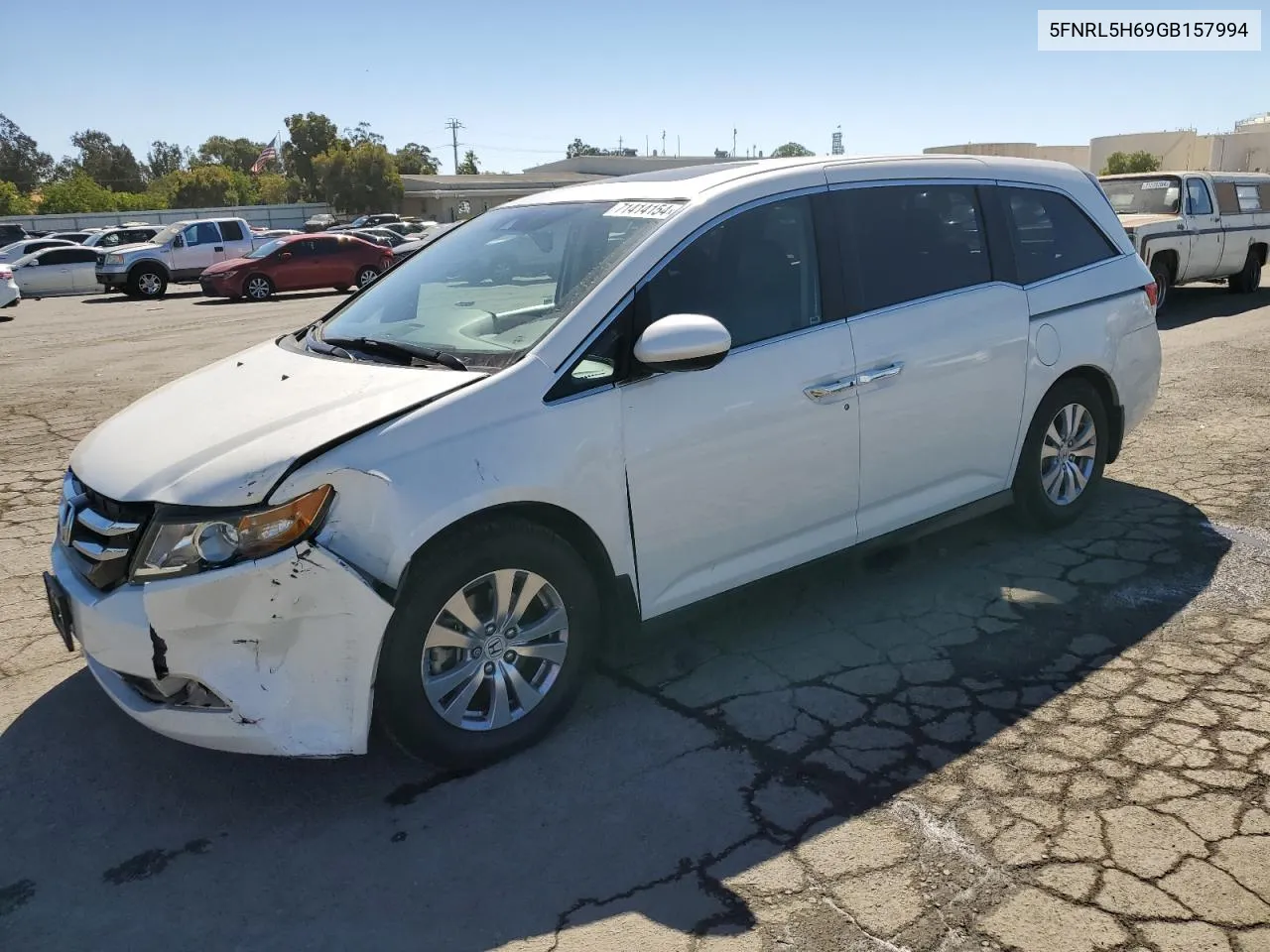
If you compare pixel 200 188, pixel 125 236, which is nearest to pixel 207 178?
pixel 200 188

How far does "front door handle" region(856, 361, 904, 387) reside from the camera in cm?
393

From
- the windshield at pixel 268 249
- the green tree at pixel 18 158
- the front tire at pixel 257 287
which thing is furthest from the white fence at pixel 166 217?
the green tree at pixel 18 158

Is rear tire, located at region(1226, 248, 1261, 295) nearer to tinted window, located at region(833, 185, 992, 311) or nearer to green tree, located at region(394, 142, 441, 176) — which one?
tinted window, located at region(833, 185, 992, 311)

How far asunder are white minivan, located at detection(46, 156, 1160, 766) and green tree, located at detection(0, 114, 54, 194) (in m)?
107

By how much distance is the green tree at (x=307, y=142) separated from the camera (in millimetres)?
76438

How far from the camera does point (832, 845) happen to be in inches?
112

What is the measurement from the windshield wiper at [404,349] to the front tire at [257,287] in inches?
769

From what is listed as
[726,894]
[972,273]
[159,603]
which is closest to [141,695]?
[159,603]

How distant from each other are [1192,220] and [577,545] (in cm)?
1245

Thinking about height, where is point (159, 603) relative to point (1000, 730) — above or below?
above

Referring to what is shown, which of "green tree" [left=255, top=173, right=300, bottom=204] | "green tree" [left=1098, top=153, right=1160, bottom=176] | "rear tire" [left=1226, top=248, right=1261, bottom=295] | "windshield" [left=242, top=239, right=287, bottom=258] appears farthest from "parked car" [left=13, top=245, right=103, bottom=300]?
"green tree" [left=255, top=173, right=300, bottom=204]

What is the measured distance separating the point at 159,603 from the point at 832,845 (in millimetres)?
2034

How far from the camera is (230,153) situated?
11212 cm

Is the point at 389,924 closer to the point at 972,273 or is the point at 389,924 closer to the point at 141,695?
the point at 141,695
